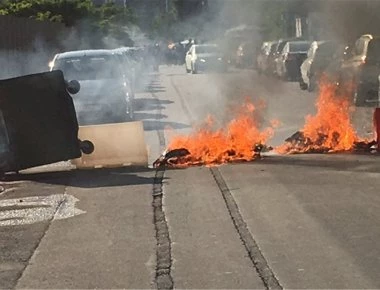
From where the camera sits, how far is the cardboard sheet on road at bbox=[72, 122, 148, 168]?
50.7ft

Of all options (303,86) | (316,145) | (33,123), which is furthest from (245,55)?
(33,123)

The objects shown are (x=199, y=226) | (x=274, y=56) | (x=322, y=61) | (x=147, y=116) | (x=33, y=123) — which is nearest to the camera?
(x=199, y=226)

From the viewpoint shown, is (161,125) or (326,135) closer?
(326,135)

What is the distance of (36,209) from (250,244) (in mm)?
3353

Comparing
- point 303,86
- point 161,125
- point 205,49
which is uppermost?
point 161,125

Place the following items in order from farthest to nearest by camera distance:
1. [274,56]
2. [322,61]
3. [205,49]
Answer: [274,56] → [205,49] → [322,61]

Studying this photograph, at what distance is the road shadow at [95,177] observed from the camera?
13805 mm

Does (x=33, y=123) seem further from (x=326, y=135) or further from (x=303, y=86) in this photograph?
(x=303, y=86)

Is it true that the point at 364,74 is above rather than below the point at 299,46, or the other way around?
above

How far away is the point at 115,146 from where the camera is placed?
15523 millimetres

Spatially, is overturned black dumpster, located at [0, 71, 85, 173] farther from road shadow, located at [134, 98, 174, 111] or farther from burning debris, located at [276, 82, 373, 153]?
road shadow, located at [134, 98, 174, 111]

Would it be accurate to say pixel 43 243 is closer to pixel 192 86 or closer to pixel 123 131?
pixel 123 131

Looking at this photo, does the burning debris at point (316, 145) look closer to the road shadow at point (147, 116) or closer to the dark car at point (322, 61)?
the road shadow at point (147, 116)

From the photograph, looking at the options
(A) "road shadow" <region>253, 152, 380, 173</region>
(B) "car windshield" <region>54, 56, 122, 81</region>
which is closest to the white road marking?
(A) "road shadow" <region>253, 152, 380, 173</region>
